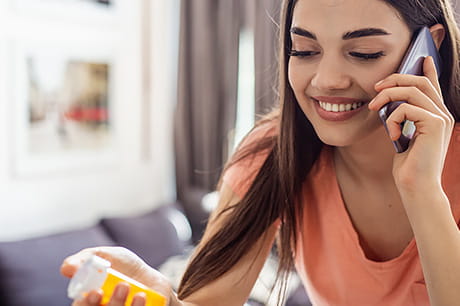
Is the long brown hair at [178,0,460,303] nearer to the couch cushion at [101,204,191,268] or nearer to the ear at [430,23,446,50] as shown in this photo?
the ear at [430,23,446,50]

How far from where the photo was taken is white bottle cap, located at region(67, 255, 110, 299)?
2.19 ft

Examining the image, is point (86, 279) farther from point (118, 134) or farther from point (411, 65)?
point (118, 134)

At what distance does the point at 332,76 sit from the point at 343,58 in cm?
3

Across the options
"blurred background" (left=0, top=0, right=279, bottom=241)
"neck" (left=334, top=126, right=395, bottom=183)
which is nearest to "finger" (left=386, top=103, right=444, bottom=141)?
"neck" (left=334, top=126, right=395, bottom=183)

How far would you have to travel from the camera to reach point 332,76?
0.92m

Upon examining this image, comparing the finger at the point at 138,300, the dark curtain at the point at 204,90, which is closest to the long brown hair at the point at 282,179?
the finger at the point at 138,300

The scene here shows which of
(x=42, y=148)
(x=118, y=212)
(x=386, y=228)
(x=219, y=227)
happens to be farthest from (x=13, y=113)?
(x=386, y=228)

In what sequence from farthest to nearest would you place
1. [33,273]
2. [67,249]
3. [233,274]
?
1. [67,249]
2. [33,273]
3. [233,274]

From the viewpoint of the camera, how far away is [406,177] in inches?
36.0

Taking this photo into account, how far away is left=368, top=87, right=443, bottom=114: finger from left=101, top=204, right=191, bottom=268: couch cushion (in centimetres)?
185

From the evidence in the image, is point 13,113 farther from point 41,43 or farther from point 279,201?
point 279,201

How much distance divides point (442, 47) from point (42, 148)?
6.47ft

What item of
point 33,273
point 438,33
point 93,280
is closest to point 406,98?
point 438,33

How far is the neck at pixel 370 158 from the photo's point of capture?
1.08 meters
